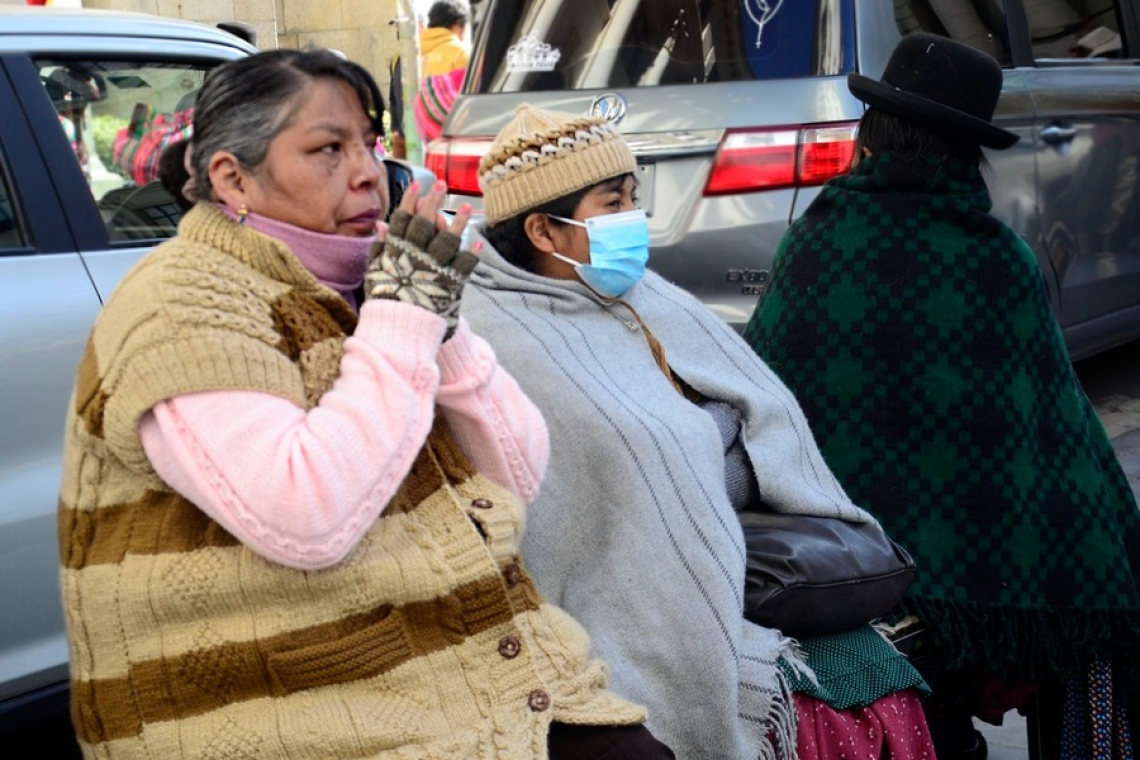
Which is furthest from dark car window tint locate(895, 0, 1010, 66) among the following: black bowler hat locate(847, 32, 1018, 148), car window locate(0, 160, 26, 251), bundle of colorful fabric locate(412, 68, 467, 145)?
bundle of colorful fabric locate(412, 68, 467, 145)

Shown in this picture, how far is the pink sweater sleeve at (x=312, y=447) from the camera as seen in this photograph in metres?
1.79

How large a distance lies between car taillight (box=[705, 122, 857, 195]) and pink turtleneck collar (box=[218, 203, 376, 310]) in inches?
113

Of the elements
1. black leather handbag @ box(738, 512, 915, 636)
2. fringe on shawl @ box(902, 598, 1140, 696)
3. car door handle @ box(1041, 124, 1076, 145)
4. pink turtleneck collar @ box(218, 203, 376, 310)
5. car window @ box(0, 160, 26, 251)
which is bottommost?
car door handle @ box(1041, 124, 1076, 145)

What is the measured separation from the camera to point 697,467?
8.77 ft

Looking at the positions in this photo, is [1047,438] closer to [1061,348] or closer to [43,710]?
[1061,348]

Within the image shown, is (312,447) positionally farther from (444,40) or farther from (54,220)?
(444,40)

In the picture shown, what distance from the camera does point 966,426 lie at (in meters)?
2.96

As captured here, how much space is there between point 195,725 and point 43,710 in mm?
1602

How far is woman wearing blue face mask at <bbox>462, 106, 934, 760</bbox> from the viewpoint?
2.52 meters

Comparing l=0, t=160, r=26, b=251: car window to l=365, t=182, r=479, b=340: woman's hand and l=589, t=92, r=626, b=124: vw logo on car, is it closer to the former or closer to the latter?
l=365, t=182, r=479, b=340: woman's hand

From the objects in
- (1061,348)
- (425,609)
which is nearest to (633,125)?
(1061,348)

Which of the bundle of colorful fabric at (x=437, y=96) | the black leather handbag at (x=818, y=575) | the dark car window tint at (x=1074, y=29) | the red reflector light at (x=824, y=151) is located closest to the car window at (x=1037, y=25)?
the dark car window tint at (x=1074, y=29)

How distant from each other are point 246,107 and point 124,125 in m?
1.89

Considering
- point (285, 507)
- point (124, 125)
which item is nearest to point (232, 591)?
point (285, 507)
